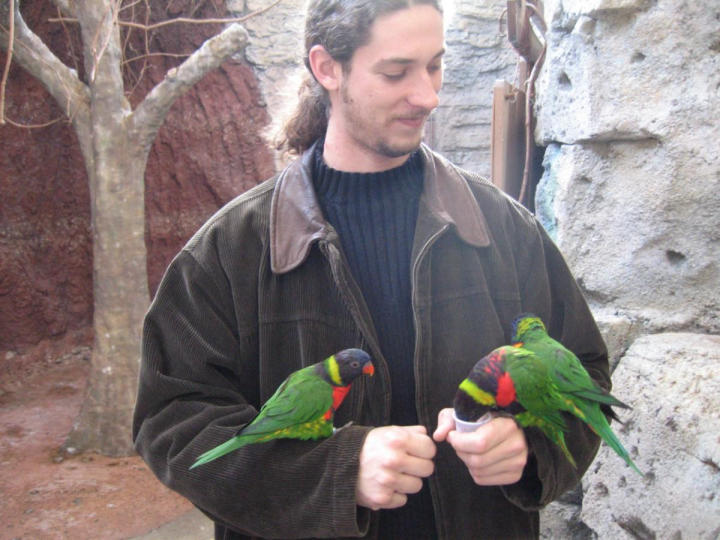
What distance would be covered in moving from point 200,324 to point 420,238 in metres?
0.46

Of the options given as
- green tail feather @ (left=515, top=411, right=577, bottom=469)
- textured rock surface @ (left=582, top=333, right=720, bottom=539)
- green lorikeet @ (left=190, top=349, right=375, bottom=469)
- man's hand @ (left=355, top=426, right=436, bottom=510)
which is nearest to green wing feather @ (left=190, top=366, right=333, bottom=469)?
green lorikeet @ (left=190, top=349, right=375, bottom=469)

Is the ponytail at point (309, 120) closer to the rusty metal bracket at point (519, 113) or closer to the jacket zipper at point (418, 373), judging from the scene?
A: the jacket zipper at point (418, 373)

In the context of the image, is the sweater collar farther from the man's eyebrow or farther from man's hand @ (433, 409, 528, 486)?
man's hand @ (433, 409, 528, 486)

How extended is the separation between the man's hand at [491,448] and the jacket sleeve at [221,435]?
6.1 inches

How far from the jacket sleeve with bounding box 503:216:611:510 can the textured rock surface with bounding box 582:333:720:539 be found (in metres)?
0.21

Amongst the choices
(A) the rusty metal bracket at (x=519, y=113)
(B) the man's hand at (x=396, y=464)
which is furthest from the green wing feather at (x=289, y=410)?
(A) the rusty metal bracket at (x=519, y=113)

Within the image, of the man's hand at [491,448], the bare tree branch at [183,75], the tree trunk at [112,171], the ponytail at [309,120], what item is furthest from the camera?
the bare tree branch at [183,75]

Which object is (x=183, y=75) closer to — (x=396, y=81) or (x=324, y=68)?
(x=324, y=68)

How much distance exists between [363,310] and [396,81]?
1.48 ft

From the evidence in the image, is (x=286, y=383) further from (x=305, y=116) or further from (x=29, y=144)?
(x=29, y=144)


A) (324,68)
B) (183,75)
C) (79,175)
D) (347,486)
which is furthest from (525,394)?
(79,175)

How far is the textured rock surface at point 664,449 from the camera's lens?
137 centimetres

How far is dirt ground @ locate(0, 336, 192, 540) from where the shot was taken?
356 centimetres

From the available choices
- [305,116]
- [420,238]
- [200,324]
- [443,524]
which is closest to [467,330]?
[420,238]
